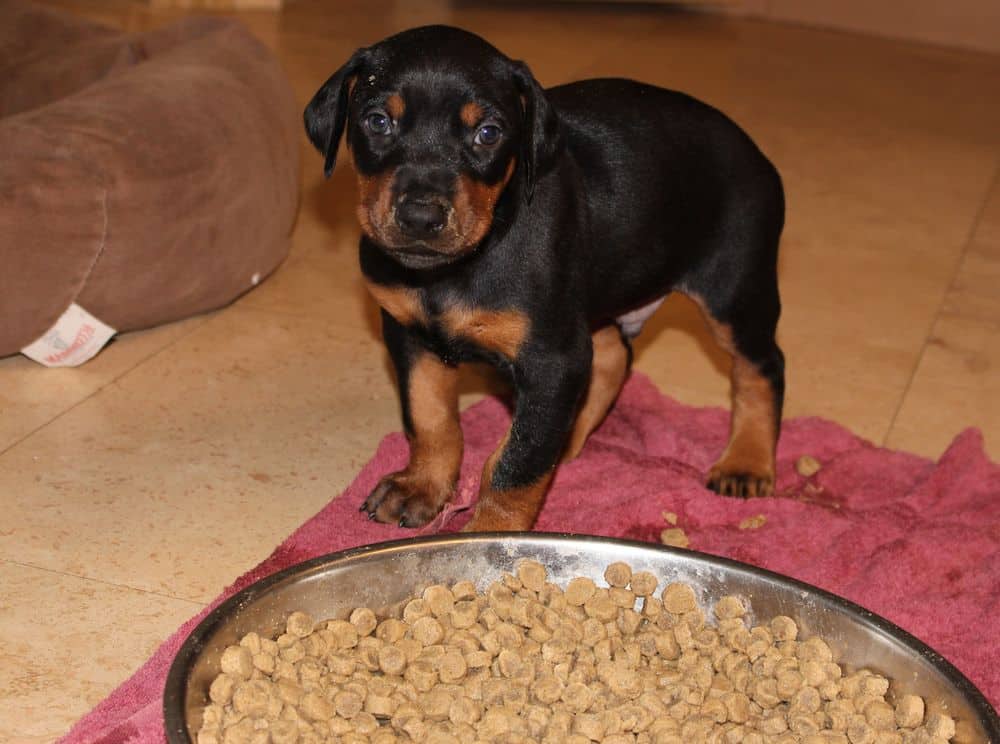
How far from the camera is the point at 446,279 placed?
3318 mm

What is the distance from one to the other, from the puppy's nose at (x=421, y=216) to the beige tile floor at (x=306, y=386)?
1.06 metres

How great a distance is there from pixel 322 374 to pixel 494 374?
596 mm

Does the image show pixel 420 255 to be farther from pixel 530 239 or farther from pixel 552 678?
pixel 552 678

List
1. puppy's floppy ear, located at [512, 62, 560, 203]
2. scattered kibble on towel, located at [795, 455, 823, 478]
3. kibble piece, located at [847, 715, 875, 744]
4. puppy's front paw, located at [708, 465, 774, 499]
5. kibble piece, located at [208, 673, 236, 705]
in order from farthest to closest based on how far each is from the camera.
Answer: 1. scattered kibble on towel, located at [795, 455, 823, 478]
2. puppy's front paw, located at [708, 465, 774, 499]
3. puppy's floppy ear, located at [512, 62, 560, 203]
4. kibble piece, located at [847, 715, 875, 744]
5. kibble piece, located at [208, 673, 236, 705]

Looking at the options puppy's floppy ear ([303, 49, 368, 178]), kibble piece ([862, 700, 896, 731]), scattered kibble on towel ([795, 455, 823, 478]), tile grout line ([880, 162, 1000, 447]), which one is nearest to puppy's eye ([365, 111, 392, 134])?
puppy's floppy ear ([303, 49, 368, 178])

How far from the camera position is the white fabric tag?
439 centimetres

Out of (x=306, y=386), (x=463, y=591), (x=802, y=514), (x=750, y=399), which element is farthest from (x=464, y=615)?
(x=306, y=386)

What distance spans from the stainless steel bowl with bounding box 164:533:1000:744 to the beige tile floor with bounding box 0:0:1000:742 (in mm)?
423

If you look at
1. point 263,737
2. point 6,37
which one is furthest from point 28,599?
point 6,37

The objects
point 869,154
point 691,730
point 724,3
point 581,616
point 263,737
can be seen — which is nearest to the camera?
point 263,737

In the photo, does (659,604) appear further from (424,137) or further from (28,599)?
(28,599)

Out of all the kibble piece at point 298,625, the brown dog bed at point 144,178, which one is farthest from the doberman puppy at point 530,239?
the brown dog bed at point 144,178

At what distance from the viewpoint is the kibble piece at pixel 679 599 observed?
3043mm

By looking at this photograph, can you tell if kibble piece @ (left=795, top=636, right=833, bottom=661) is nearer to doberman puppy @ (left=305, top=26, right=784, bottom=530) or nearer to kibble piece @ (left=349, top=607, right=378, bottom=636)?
doberman puppy @ (left=305, top=26, right=784, bottom=530)
